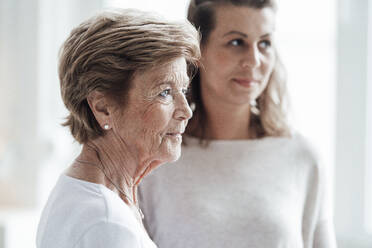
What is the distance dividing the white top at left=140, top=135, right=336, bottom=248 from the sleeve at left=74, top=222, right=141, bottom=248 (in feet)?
1.89

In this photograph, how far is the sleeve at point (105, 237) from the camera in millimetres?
883

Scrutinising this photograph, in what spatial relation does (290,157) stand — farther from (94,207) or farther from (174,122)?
(94,207)

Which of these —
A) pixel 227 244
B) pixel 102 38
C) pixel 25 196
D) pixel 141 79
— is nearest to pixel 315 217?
pixel 227 244

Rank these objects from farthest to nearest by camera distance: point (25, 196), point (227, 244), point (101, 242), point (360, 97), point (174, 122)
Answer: point (25, 196) → point (360, 97) → point (227, 244) → point (174, 122) → point (101, 242)

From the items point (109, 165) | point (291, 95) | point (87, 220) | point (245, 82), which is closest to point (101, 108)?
point (109, 165)

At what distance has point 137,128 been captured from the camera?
108cm

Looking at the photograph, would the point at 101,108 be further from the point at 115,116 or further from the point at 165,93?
the point at 165,93

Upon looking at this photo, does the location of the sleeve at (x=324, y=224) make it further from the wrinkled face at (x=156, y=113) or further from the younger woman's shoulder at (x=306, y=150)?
the wrinkled face at (x=156, y=113)

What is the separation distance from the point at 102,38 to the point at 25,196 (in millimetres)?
2061

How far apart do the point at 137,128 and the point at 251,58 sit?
60 cm

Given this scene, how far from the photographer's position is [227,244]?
4.76 feet

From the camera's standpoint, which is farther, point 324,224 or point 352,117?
point 352,117

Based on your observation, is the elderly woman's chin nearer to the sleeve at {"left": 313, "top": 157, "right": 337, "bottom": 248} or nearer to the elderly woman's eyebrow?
the elderly woman's eyebrow

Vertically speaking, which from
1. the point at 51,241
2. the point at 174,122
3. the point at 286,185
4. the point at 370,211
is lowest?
the point at 370,211
